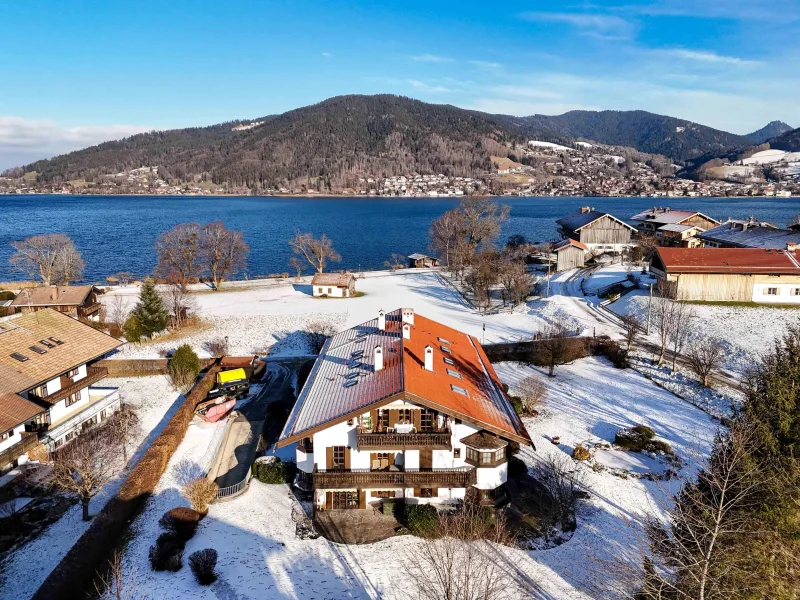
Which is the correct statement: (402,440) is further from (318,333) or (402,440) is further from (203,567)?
(318,333)

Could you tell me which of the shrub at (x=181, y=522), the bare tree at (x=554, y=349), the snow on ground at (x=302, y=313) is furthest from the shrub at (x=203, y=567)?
the bare tree at (x=554, y=349)

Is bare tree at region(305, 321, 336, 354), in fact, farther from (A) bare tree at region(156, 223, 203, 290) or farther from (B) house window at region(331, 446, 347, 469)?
(A) bare tree at region(156, 223, 203, 290)

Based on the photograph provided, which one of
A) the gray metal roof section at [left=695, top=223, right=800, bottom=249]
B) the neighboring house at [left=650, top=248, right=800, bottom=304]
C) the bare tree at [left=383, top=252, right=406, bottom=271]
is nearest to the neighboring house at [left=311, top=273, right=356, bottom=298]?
the bare tree at [left=383, top=252, right=406, bottom=271]

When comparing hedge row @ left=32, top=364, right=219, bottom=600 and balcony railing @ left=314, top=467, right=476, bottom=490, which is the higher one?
balcony railing @ left=314, top=467, right=476, bottom=490

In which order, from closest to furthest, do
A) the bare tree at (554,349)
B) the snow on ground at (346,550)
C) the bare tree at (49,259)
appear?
the snow on ground at (346,550), the bare tree at (554,349), the bare tree at (49,259)

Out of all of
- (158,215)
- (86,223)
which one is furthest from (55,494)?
(158,215)

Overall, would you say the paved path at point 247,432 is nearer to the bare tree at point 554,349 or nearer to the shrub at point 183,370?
the shrub at point 183,370

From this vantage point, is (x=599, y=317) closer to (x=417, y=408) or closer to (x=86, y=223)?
(x=417, y=408)
